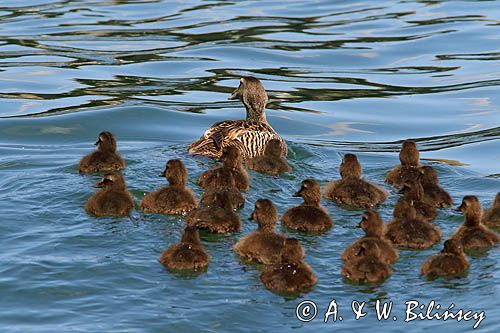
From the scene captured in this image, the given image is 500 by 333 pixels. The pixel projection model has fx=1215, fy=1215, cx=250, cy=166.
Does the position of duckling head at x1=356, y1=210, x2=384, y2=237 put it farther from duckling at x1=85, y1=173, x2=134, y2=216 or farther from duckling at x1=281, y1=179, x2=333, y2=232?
duckling at x1=85, y1=173, x2=134, y2=216

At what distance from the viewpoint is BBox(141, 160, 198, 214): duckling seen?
1111 cm

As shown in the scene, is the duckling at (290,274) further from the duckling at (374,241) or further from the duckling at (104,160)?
the duckling at (104,160)

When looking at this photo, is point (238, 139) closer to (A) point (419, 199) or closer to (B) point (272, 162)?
(B) point (272, 162)

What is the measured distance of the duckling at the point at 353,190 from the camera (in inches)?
456

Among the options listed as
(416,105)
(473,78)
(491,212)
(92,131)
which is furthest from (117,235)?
(473,78)

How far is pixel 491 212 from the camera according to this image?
11.2 m

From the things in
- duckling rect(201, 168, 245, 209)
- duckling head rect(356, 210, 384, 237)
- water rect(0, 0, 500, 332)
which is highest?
duckling head rect(356, 210, 384, 237)

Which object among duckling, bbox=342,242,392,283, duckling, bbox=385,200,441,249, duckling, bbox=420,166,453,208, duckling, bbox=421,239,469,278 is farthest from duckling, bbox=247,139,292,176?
duckling, bbox=421,239,469,278

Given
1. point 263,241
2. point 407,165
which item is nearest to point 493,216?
point 407,165

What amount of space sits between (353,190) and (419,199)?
0.67 m

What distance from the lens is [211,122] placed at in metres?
16.6

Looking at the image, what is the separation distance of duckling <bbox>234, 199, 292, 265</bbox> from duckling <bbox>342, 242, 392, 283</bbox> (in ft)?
2.06

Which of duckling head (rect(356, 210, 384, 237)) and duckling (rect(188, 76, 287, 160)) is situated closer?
duckling head (rect(356, 210, 384, 237))

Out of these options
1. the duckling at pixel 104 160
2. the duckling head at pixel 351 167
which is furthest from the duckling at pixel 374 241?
the duckling at pixel 104 160
